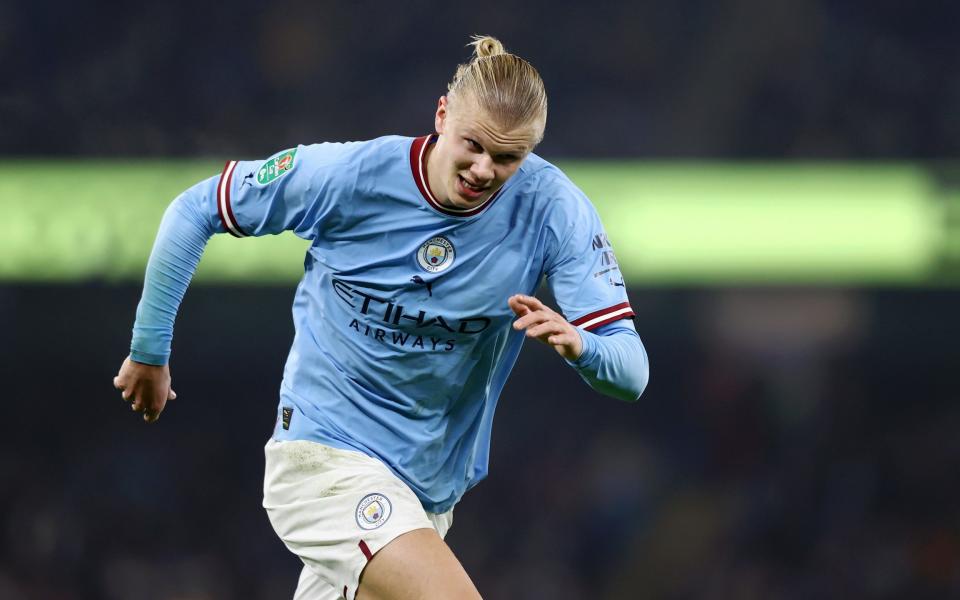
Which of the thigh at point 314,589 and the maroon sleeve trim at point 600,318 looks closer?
the maroon sleeve trim at point 600,318

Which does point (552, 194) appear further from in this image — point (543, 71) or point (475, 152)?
point (543, 71)

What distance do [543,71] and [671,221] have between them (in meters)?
1.14

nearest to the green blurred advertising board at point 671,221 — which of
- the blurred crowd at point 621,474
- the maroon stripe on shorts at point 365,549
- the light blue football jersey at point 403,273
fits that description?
the blurred crowd at point 621,474

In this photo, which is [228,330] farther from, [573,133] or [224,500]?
[573,133]

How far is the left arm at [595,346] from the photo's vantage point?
2.71 metres

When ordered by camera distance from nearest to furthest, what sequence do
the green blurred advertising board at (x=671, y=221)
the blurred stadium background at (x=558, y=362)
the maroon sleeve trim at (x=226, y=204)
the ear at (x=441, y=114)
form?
the ear at (x=441, y=114)
the maroon sleeve trim at (x=226, y=204)
the green blurred advertising board at (x=671, y=221)
the blurred stadium background at (x=558, y=362)

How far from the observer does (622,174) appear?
7.08 m

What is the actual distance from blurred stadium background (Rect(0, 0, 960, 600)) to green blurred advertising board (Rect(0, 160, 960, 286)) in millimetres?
26

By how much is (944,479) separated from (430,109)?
358 centimetres

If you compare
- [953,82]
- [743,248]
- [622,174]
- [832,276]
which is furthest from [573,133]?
[953,82]

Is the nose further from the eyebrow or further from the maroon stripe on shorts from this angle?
the maroon stripe on shorts

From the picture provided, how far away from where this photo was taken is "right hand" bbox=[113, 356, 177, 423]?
332cm

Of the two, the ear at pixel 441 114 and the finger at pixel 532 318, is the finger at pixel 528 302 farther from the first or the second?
the ear at pixel 441 114

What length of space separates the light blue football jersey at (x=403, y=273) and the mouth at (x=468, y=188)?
0.11 m
